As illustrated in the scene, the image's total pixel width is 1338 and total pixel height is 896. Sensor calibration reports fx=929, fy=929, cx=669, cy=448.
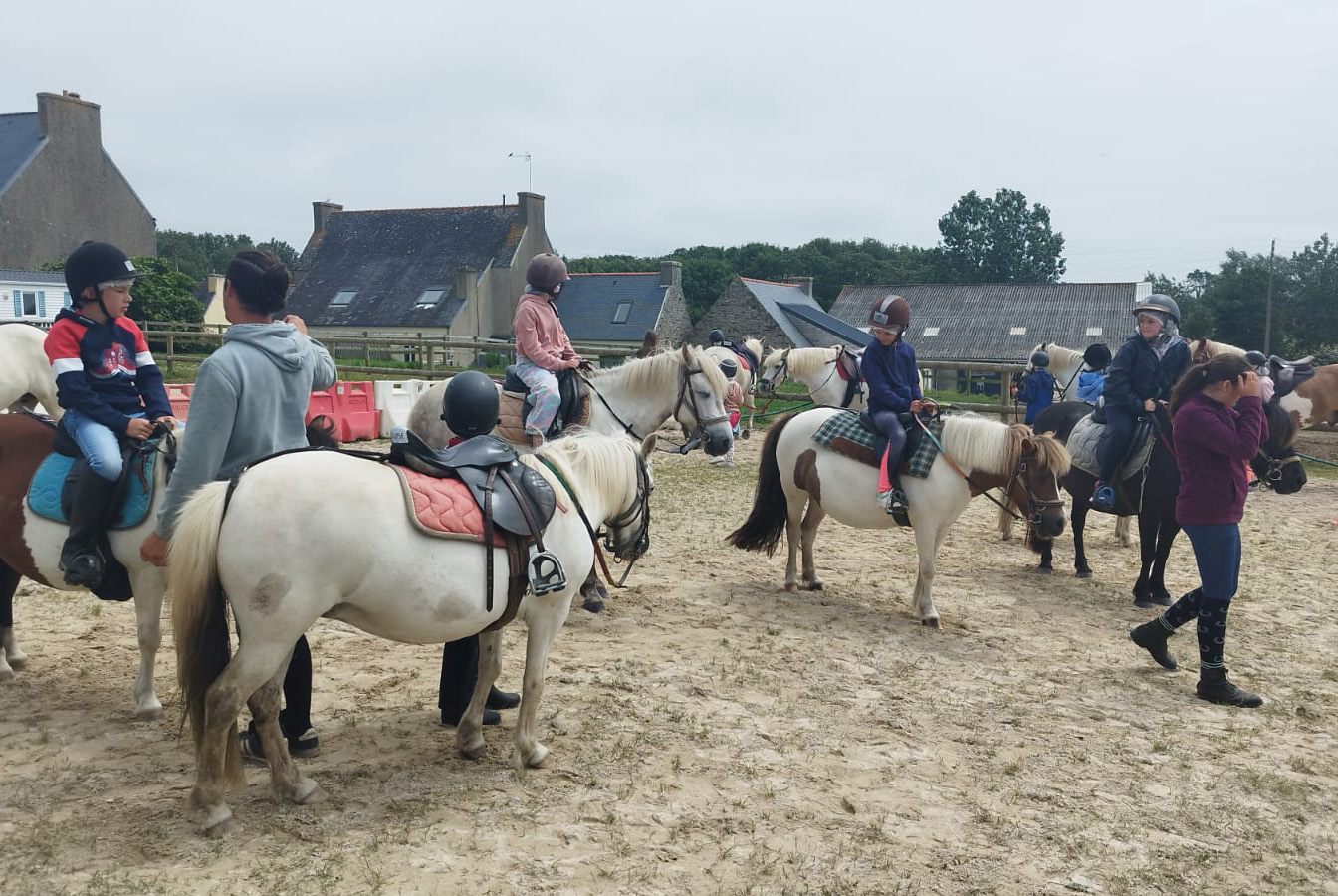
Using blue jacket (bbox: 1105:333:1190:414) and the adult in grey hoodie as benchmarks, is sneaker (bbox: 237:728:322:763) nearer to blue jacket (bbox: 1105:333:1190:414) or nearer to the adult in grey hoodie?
the adult in grey hoodie

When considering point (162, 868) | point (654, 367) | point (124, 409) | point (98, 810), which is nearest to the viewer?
point (162, 868)

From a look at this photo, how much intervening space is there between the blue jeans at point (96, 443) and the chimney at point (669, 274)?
37992 mm

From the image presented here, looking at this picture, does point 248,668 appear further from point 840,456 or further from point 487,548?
point 840,456

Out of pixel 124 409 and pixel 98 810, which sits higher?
pixel 124 409

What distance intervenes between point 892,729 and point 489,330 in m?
37.1

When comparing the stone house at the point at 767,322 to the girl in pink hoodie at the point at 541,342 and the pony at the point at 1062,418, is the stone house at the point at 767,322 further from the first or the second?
the girl in pink hoodie at the point at 541,342

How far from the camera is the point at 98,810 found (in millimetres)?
3520

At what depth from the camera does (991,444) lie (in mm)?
6465

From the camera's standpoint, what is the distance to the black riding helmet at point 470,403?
390cm

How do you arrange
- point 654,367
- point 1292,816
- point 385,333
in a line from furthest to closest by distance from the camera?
point 385,333 → point 654,367 → point 1292,816

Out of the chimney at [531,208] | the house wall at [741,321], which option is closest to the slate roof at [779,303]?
the house wall at [741,321]

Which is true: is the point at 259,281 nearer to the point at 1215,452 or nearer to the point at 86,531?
the point at 86,531

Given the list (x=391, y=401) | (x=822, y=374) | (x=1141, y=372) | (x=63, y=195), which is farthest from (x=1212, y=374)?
(x=63, y=195)

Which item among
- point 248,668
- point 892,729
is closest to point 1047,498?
point 892,729
